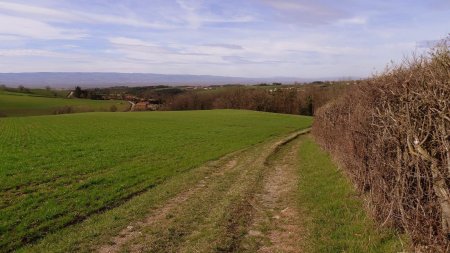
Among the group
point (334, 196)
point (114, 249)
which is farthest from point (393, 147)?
point (114, 249)

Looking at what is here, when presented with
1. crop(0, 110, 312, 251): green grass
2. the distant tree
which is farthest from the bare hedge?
the distant tree

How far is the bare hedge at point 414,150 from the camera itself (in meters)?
6.25

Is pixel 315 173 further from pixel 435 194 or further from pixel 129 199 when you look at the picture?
pixel 435 194

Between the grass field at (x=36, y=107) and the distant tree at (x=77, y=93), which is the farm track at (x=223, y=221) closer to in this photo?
the grass field at (x=36, y=107)

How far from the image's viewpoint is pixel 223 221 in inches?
403

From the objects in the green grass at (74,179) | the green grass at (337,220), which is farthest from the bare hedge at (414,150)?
the green grass at (74,179)

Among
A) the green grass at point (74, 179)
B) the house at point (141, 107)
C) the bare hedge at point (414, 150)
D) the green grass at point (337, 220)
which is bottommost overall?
the house at point (141, 107)

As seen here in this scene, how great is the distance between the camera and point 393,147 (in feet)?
26.7

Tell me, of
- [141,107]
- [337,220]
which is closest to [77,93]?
[141,107]

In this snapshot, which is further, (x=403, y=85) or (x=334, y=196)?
(x=334, y=196)

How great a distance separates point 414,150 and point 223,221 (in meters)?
5.03

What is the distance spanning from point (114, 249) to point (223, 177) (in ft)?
30.1

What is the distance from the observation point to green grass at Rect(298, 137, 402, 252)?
26.7ft

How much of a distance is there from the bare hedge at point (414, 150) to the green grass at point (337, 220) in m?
0.40
